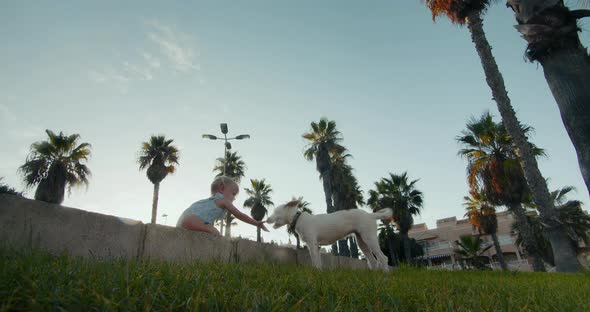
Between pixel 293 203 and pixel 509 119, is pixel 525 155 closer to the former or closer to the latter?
pixel 509 119

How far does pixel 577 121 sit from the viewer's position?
11.5 ft

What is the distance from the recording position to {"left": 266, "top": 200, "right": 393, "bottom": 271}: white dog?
200 inches

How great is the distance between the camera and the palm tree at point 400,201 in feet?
111

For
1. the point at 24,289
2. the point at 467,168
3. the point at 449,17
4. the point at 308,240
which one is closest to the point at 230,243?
the point at 308,240

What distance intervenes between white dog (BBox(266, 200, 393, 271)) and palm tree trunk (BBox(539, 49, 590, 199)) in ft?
9.05

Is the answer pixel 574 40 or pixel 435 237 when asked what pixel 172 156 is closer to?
pixel 574 40

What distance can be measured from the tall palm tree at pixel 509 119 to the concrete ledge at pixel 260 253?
28.9 feet

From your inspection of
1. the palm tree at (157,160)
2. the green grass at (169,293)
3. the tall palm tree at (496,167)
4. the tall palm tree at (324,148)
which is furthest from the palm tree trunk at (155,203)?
the green grass at (169,293)

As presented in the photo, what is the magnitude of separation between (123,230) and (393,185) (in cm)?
3518

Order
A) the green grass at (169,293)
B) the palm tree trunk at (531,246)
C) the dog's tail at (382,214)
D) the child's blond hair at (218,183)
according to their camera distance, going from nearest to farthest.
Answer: the green grass at (169,293), the child's blond hair at (218,183), the dog's tail at (382,214), the palm tree trunk at (531,246)

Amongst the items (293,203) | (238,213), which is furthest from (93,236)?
(293,203)

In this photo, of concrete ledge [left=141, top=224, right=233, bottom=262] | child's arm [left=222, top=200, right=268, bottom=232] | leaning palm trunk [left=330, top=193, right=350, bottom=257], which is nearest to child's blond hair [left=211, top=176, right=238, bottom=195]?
child's arm [left=222, top=200, right=268, bottom=232]

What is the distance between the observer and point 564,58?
12.2 feet

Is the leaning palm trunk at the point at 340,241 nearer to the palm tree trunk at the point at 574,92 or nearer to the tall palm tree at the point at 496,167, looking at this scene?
the tall palm tree at the point at 496,167
